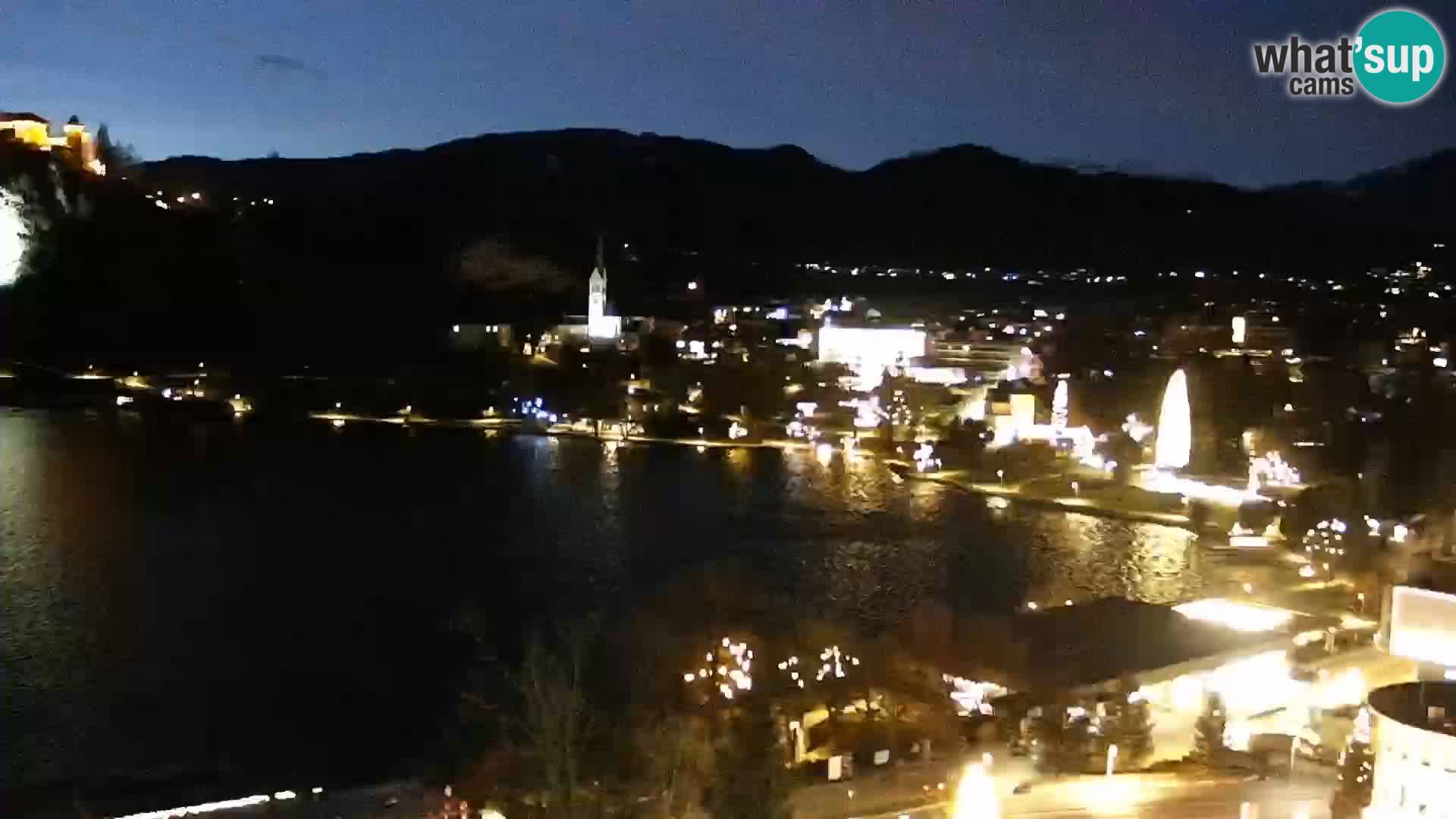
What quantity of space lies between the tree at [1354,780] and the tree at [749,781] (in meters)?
1.20

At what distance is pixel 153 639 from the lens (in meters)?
5.58

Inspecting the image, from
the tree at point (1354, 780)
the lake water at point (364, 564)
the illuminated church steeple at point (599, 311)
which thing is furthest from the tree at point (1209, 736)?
the illuminated church steeple at point (599, 311)

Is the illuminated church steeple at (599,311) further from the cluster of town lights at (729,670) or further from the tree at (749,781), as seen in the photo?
the tree at (749,781)

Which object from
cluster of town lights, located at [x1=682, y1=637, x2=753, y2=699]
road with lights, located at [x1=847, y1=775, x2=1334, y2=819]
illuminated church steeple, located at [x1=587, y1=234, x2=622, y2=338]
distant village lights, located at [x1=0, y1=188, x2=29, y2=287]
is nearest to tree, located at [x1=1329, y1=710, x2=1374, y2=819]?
road with lights, located at [x1=847, y1=775, x2=1334, y2=819]

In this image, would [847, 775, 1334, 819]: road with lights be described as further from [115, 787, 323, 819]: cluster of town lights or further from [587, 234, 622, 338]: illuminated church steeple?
[587, 234, 622, 338]: illuminated church steeple

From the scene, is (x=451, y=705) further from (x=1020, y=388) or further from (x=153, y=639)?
(x=1020, y=388)

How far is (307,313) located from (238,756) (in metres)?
13.8

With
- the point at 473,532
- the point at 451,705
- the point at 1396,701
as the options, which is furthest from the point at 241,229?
the point at 1396,701

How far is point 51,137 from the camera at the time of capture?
682 inches

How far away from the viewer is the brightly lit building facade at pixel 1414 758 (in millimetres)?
2576

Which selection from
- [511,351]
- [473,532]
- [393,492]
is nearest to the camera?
[473,532]

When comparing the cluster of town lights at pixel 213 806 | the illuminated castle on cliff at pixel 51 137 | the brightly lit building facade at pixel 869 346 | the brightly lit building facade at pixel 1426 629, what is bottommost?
the cluster of town lights at pixel 213 806

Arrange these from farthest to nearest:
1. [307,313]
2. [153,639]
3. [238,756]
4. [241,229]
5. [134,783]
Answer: [241,229] → [307,313] → [153,639] → [238,756] → [134,783]

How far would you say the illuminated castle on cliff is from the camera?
54.5ft
